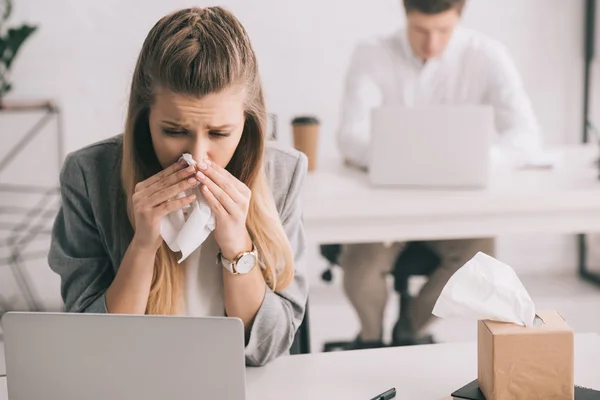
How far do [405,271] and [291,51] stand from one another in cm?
146

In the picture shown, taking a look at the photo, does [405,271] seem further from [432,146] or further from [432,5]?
[432,5]

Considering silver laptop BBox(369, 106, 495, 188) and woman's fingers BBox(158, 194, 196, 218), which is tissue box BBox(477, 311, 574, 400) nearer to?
woman's fingers BBox(158, 194, 196, 218)

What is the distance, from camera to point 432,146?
2.03m

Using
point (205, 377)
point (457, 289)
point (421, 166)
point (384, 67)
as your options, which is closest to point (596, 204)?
point (421, 166)

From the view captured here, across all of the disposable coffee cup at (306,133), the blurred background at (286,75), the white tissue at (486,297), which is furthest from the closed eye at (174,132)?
the blurred background at (286,75)

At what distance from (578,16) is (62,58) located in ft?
7.47

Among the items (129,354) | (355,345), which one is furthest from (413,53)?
(129,354)

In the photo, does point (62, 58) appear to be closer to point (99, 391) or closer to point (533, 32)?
point (533, 32)

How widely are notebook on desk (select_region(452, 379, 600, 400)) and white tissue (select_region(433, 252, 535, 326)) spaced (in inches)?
3.9

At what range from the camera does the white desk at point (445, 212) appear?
1967 mm

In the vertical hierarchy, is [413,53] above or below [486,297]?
above

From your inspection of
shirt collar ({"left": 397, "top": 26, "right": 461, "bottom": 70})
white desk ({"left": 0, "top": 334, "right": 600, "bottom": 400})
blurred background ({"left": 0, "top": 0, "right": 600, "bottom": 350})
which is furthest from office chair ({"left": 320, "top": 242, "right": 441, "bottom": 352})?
white desk ({"left": 0, "top": 334, "right": 600, "bottom": 400})

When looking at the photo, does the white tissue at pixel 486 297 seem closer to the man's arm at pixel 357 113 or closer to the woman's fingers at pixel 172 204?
the woman's fingers at pixel 172 204

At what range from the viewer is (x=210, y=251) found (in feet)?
4.26
